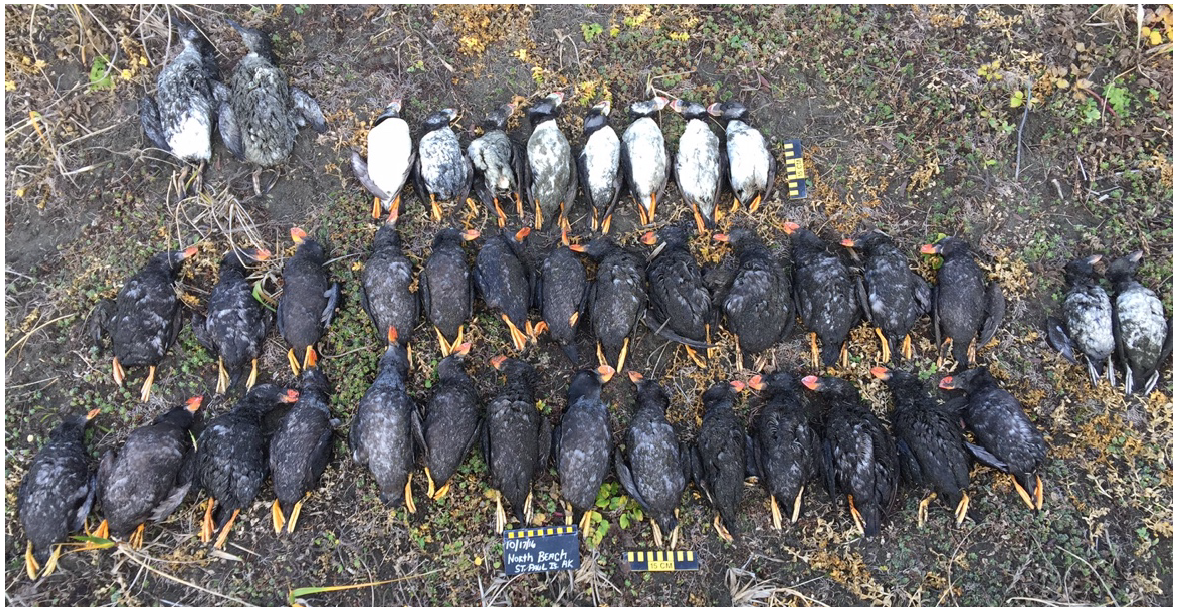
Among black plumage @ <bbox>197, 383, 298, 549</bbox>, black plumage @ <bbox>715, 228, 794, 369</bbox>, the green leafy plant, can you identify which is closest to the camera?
black plumage @ <bbox>197, 383, 298, 549</bbox>

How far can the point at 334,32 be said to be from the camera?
549 cm

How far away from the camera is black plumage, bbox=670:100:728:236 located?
502cm

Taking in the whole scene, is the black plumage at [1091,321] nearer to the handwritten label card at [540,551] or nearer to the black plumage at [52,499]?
the handwritten label card at [540,551]

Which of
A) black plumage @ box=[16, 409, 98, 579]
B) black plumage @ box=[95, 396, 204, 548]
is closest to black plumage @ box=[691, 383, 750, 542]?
black plumage @ box=[95, 396, 204, 548]

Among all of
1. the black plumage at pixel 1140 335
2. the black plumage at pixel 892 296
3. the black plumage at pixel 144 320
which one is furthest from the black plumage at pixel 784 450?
the black plumage at pixel 144 320

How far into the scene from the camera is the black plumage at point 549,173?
16.3ft

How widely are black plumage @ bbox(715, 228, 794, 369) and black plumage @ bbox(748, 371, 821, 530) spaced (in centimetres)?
38

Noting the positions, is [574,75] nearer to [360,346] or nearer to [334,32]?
[334,32]

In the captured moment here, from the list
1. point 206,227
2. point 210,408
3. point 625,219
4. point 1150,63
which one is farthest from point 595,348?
point 1150,63

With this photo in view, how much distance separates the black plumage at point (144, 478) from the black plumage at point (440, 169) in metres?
2.71

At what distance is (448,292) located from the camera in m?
4.67

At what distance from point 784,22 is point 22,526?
7.62 meters

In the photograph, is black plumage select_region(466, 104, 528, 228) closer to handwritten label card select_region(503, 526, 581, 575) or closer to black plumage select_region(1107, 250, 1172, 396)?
handwritten label card select_region(503, 526, 581, 575)

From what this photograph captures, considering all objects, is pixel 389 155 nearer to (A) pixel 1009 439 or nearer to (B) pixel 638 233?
(B) pixel 638 233
